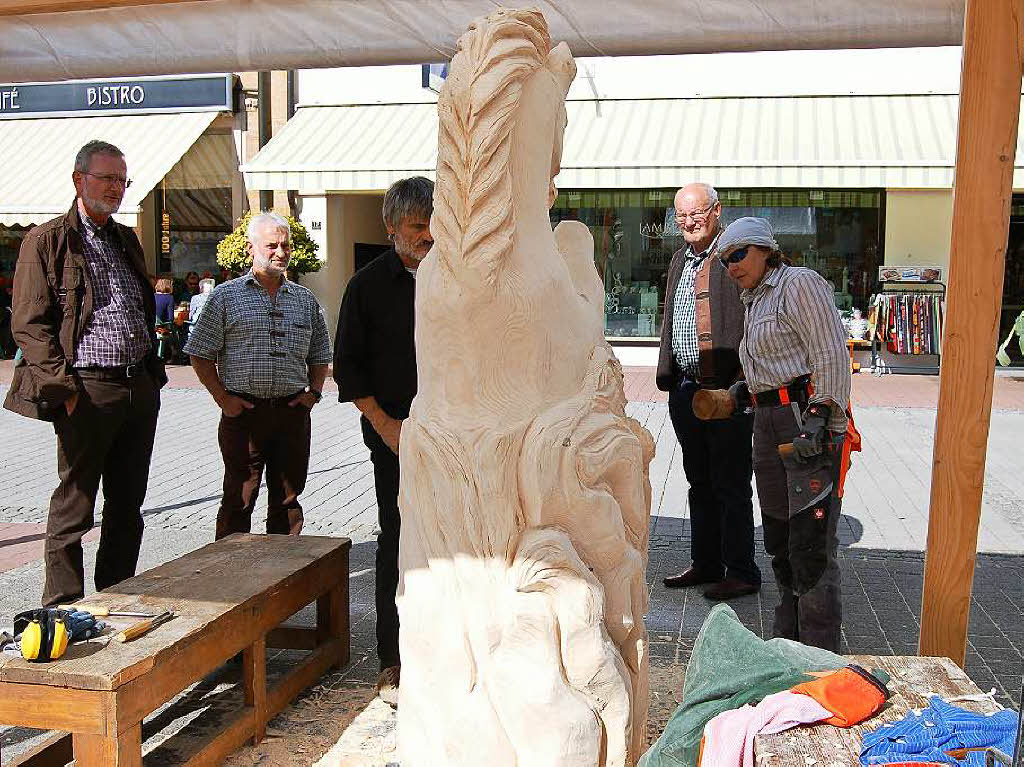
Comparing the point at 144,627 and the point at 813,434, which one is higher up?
the point at 813,434

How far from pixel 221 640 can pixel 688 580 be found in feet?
8.70

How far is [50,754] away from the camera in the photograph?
9.92ft

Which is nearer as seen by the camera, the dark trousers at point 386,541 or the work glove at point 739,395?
the dark trousers at point 386,541

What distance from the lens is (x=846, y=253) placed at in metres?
13.8

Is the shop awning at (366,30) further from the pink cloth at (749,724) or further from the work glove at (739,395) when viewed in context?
the pink cloth at (749,724)

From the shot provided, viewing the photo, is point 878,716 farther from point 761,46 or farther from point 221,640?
point 761,46

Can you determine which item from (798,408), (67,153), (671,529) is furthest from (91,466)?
(67,153)

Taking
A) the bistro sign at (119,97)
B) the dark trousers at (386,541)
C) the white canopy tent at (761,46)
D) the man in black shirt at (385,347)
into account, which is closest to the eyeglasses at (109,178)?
the white canopy tent at (761,46)

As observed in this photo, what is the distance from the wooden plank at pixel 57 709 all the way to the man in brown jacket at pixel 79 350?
130 centimetres

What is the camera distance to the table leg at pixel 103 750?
249 centimetres

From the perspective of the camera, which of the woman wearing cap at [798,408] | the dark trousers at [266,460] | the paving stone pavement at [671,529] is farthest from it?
the dark trousers at [266,460]

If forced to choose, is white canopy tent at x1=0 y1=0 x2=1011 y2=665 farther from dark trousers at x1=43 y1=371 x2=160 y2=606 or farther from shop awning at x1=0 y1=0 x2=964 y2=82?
dark trousers at x1=43 y1=371 x2=160 y2=606

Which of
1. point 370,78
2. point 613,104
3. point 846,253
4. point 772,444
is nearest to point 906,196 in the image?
point 846,253

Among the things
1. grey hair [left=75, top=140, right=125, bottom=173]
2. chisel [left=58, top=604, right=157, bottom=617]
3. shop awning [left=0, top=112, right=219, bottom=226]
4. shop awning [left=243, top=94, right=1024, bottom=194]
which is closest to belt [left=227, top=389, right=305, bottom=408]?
grey hair [left=75, top=140, right=125, bottom=173]
